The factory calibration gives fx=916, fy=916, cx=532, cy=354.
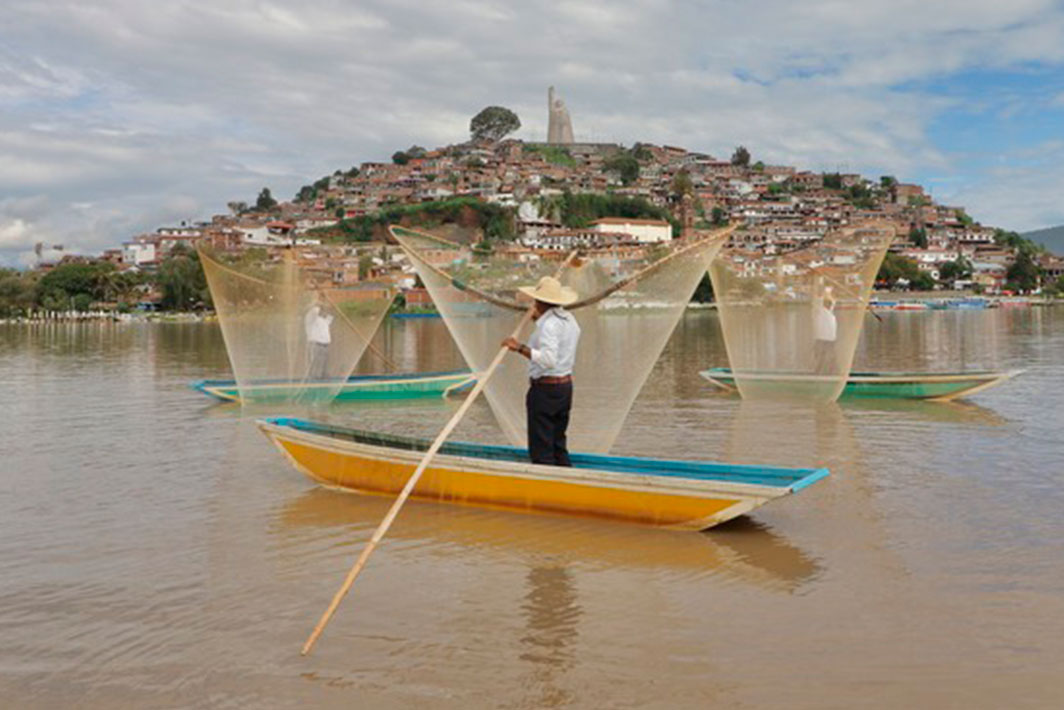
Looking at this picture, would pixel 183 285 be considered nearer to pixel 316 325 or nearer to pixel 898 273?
pixel 316 325

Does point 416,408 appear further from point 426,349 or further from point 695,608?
point 426,349

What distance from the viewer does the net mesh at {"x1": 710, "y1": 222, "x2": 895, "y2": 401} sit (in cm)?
1428

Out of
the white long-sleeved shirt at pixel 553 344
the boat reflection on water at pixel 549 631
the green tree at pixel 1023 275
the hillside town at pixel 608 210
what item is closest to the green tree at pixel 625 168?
the hillside town at pixel 608 210

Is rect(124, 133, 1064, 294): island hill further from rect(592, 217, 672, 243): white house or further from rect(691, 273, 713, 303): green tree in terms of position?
rect(691, 273, 713, 303): green tree

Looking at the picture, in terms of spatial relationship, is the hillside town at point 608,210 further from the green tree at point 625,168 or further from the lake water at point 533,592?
the lake water at point 533,592

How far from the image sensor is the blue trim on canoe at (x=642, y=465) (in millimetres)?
7027

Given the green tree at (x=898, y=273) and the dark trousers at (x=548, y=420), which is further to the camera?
the green tree at (x=898, y=273)

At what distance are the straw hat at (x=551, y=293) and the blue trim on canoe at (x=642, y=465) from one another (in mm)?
→ 1401

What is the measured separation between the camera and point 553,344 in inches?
297

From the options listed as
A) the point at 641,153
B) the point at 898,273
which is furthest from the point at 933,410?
the point at 641,153

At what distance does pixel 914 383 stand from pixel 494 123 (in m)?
184

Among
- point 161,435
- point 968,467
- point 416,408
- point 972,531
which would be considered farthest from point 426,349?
point 972,531

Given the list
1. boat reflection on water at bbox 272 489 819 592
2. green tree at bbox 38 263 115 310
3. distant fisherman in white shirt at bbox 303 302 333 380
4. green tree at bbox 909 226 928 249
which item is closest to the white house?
green tree at bbox 909 226 928 249

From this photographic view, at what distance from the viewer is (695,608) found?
18.6 feet
